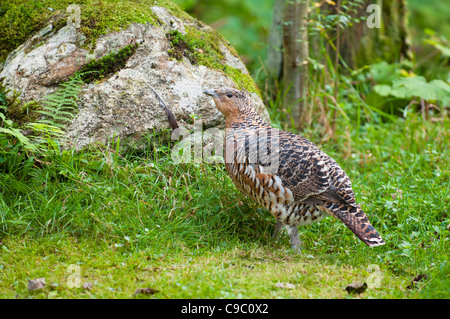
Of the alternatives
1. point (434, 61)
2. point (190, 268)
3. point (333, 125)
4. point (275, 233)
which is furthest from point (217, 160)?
point (434, 61)

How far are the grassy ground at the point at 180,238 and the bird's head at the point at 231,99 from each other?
752 millimetres

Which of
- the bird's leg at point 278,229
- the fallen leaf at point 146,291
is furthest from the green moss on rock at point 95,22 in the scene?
the fallen leaf at point 146,291

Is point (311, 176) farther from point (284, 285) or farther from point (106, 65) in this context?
point (106, 65)

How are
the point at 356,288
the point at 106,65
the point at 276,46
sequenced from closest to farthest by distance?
the point at 356,288 → the point at 106,65 → the point at 276,46

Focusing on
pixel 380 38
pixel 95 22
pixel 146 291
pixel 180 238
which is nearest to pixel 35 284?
pixel 146 291

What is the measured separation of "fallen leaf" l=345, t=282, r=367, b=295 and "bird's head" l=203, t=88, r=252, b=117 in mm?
2266

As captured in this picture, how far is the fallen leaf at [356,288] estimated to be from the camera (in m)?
3.97

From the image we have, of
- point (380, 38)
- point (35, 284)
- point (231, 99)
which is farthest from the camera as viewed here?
point (380, 38)

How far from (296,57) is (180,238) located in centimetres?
397

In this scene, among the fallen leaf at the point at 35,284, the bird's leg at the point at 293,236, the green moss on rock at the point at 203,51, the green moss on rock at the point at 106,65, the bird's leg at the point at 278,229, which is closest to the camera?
the fallen leaf at the point at 35,284

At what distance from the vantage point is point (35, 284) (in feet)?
12.1

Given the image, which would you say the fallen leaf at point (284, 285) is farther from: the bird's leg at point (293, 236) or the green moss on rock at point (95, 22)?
the green moss on rock at point (95, 22)
